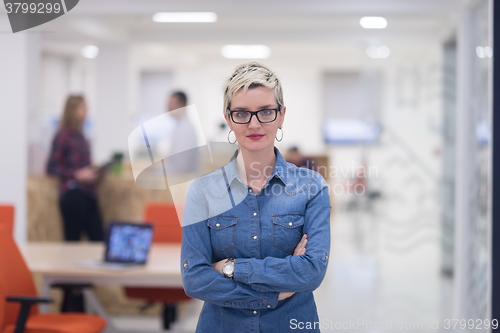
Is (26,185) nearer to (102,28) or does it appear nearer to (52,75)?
(102,28)

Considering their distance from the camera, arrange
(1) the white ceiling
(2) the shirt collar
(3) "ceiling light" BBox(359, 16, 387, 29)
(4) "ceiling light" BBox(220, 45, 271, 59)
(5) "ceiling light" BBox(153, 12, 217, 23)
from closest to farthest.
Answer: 1. (2) the shirt collar
2. (1) the white ceiling
3. (3) "ceiling light" BBox(359, 16, 387, 29)
4. (5) "ceiling light" BBox(153, 12, 217, 23)
5. (4) "ceiling light" BBox(220, 45, 271, 59)

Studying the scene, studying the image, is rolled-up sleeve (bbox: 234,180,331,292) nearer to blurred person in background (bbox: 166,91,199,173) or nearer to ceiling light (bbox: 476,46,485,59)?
blurred person in background (bbox: 166,91,199,173)

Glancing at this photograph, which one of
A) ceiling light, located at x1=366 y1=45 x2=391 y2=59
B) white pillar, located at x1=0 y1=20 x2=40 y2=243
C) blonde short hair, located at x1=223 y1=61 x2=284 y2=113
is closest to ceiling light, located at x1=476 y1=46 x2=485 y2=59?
ceiling light, located at x1=366 y1=45 x2=391 y2=59

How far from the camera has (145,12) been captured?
12.6ft

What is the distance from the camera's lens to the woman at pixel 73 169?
4.45m

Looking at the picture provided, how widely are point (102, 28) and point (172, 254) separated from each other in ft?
13.1

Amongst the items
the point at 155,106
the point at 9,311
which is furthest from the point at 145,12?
the point at 155,106

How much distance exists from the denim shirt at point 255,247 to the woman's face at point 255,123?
4.4 inches

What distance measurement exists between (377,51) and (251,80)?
4657 millimetres

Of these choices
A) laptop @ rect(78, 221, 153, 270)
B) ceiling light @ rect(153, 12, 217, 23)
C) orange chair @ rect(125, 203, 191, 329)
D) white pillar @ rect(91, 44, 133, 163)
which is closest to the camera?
laptop @ rect(78, 221, 153, 270)

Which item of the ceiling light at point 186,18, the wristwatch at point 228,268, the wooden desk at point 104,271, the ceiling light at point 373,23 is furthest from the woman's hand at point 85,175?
the wristwatch at point 228,268

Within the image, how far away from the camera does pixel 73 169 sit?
4.46 m

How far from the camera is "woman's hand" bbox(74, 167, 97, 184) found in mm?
4422

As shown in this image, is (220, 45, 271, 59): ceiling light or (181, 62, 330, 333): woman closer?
(181, 62, 330, 333): woman
